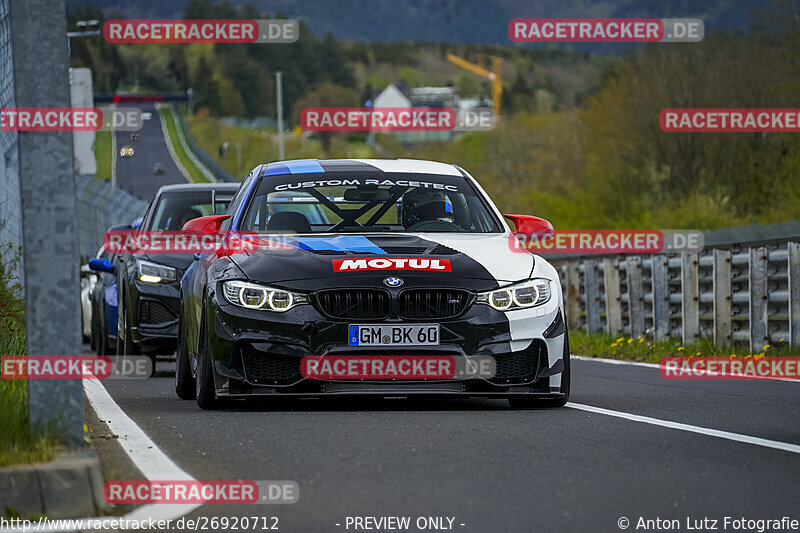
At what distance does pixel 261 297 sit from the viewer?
31.6 ft

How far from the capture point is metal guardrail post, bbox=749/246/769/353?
57.8 feet

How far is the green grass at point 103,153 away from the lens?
115 m

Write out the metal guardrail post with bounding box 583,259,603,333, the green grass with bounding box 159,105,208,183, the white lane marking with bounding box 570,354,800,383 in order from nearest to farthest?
1. the white lane marking with bounding box 570,354,800,383
2. the metal guardrail post with bounding box 583,259,603,333
3. the green grass with bounding box 159,105,208,183

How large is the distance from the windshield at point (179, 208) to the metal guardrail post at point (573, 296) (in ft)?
38.3

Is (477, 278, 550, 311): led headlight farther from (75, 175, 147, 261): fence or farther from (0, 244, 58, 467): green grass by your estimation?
(75, 175, 147, 261): fence

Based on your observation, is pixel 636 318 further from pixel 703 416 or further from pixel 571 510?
pixel 571 510

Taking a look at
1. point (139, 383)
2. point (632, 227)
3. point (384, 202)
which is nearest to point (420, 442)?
point (384, 202)

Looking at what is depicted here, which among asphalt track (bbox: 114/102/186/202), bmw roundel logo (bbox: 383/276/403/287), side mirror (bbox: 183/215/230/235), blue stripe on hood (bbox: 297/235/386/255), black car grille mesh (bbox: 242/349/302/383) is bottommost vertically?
black car grille mesh (bbox: 242/349/302/383)

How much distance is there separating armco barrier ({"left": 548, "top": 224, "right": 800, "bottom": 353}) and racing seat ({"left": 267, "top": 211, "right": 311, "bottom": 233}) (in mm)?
7673

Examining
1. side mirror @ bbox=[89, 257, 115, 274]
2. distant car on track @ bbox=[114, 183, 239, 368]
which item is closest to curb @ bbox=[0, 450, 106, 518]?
distant car on track @ bbox=[114, 183, 239, 368]

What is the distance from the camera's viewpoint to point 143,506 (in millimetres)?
6070

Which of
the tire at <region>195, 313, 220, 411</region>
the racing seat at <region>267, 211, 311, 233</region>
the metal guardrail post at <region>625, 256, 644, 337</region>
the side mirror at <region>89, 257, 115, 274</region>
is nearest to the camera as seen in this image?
the tire at <region>195, 313, 220, 411</region>

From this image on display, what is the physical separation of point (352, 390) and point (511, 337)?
953 mm

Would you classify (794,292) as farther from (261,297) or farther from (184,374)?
(261,297)
